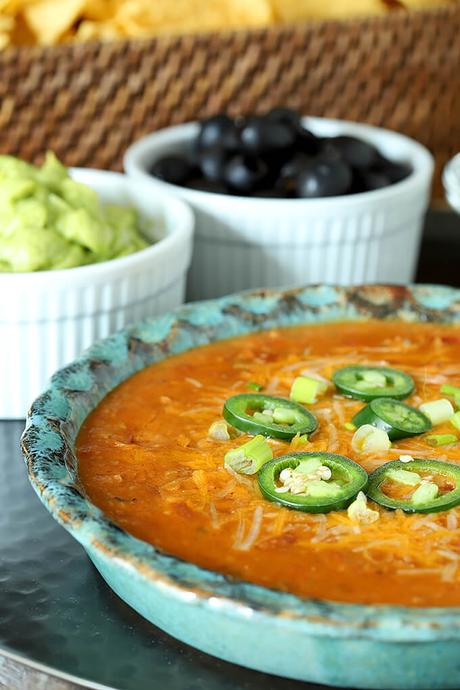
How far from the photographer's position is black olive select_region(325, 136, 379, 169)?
2199 millimetres

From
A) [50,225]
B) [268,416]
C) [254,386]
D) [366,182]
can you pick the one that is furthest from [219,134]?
[268,416]

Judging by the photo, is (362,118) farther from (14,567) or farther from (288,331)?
(14,567)

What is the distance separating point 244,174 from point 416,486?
3.23 feet

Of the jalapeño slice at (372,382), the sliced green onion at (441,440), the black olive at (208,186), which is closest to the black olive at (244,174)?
the black olive at (208,186)

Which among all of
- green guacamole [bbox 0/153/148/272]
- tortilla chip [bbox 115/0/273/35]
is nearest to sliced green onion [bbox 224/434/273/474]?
green guacamole [bbox 0/153/148/272]

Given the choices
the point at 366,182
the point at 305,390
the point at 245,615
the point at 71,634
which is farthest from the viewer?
the point at 366,182

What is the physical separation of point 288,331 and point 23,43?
107cm

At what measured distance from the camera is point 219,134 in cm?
223

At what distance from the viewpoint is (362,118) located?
2680 mm

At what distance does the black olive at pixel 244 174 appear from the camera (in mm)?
2119

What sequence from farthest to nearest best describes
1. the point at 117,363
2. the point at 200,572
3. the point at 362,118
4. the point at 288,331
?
the point at 362,118 < the point at 288,331 < the point at 117,363 < the point at 200,572

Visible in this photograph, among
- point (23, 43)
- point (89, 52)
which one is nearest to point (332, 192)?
point (89, 52)

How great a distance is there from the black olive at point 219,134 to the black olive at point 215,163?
3 cm

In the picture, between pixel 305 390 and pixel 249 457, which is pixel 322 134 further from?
pixel 249 457
